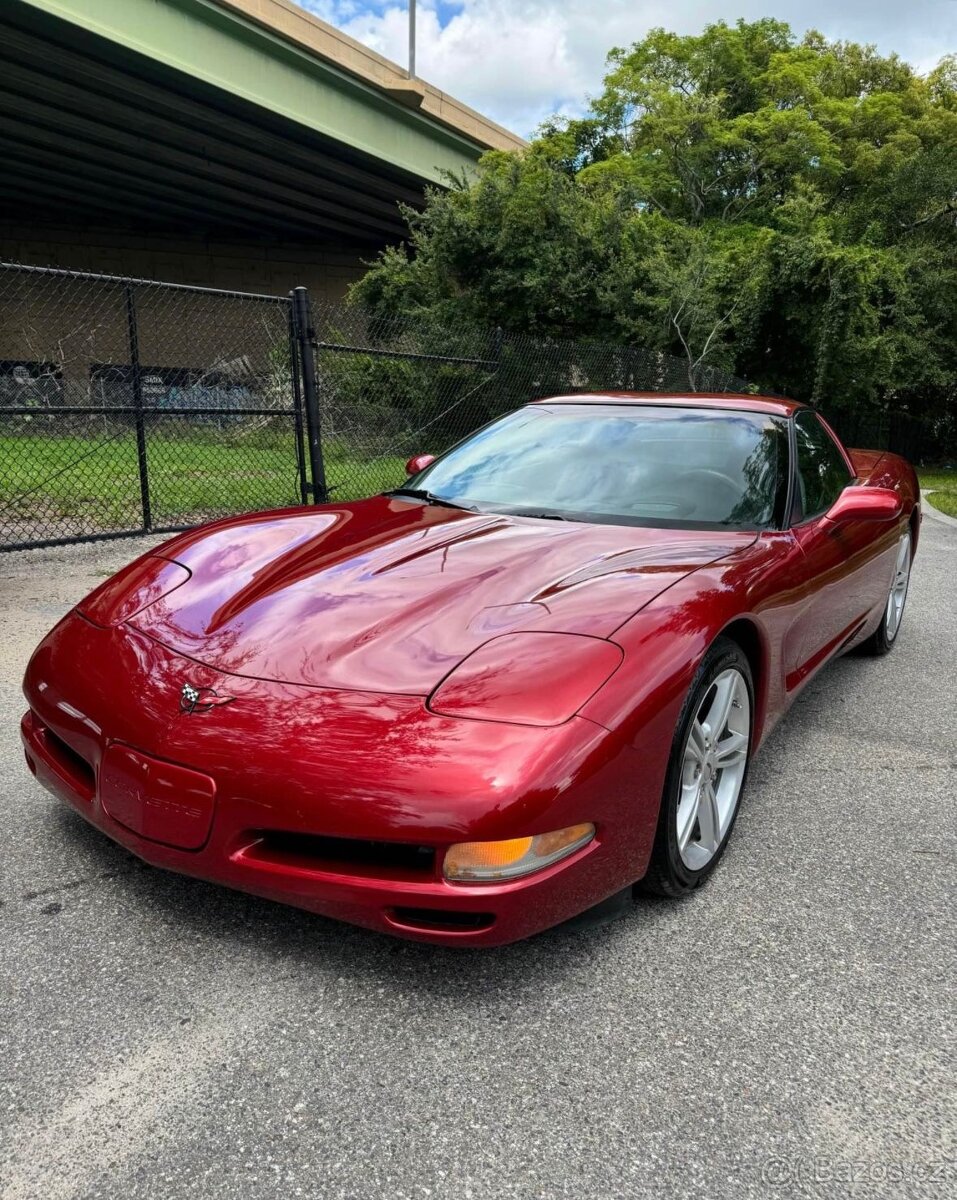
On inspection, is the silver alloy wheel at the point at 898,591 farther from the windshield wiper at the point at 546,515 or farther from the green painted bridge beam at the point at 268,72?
the green painted bridge beam at the point at 268,72

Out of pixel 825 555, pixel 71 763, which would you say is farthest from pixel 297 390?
pixel 71 763

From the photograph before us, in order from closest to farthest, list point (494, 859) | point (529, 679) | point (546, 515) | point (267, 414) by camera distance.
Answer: point (494, 859) < point (529, 679) < point (546, 515) < point (267, 414)

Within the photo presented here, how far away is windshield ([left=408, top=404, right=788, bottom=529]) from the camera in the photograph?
3.03 metres

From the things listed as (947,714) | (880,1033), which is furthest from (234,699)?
(947,714)

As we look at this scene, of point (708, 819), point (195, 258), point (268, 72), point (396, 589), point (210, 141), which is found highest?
point (268, 72)

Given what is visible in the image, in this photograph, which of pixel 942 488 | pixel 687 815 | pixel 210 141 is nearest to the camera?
pixel 687 815

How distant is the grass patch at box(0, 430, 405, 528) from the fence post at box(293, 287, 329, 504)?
1076mm

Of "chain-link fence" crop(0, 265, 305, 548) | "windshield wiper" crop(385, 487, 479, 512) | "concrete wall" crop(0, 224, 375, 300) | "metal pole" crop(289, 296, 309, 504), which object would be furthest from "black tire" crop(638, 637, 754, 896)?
"concrete wall" crop(0, 224, 375, 300)

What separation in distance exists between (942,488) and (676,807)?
15568 mm

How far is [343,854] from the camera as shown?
1.84m

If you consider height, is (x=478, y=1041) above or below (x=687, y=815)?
below

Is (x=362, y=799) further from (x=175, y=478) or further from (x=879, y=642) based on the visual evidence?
(x=175, y=478)

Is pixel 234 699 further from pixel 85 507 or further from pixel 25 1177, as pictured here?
pixel 85 507

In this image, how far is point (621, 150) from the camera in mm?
27422
